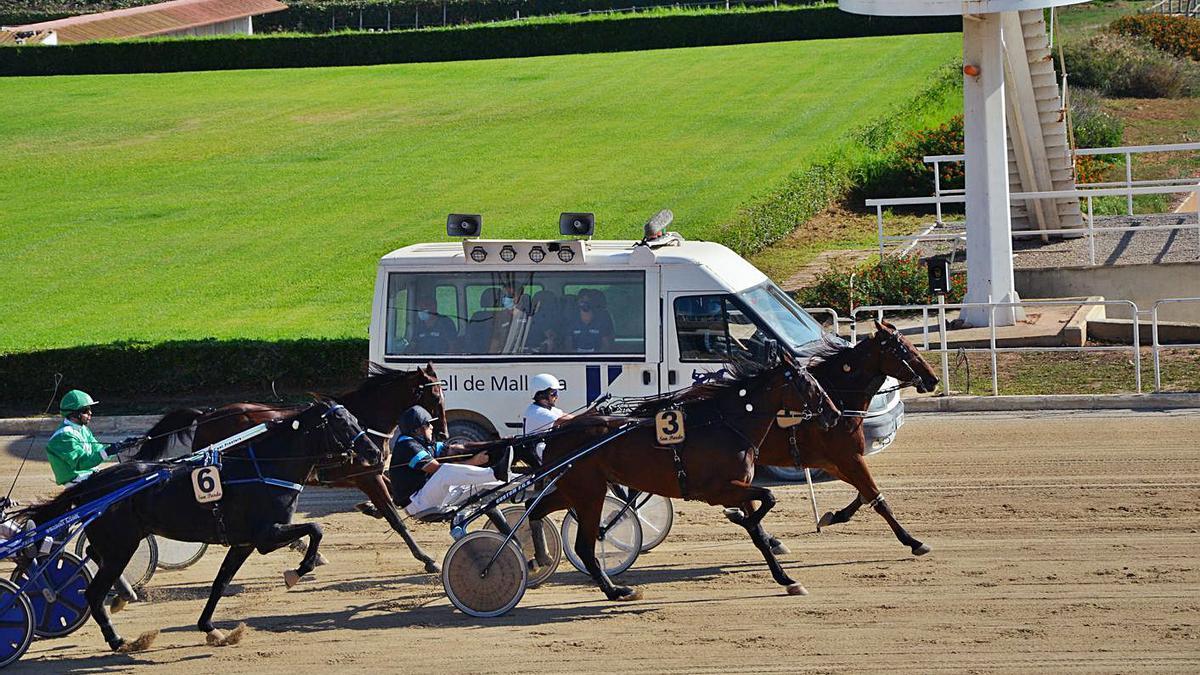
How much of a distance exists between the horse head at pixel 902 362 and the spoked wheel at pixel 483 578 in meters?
3.44

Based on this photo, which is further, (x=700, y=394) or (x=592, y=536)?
(x=700, y=394)

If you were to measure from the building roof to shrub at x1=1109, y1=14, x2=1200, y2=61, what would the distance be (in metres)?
35.2

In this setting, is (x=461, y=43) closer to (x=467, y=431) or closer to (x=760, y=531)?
(x=467, y=431)

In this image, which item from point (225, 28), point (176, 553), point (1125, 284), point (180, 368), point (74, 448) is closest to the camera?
point (74, 448)

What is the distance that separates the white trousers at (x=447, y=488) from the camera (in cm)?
1073

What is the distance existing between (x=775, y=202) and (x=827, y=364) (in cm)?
1673

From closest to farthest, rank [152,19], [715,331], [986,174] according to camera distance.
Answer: [715,331] < [986,174] < [152,19]

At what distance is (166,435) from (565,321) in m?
3.66

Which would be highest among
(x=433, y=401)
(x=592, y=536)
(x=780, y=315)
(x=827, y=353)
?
(x=780, y=315)

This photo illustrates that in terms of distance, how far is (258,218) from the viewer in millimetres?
31891

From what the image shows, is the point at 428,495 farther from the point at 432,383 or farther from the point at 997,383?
the point at 997,383

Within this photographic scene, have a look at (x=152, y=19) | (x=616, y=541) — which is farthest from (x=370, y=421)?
(x=152, y=19)

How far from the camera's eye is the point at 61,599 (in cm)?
1016

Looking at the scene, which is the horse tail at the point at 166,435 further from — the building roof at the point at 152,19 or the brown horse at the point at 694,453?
the building roof at the point at 152,19
